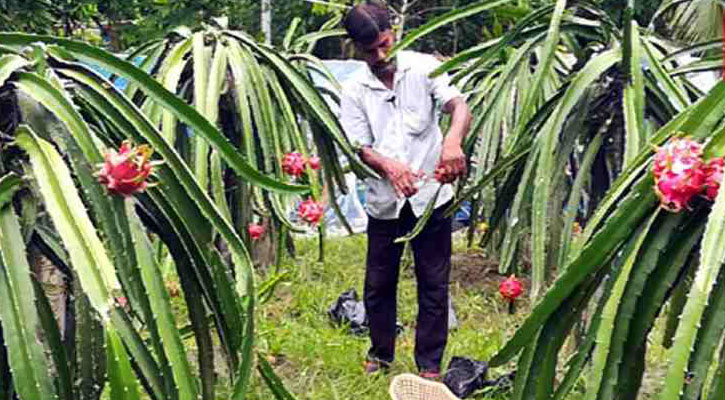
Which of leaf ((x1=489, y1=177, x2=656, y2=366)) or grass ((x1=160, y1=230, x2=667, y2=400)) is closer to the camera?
leaf ((x1=489, y1=177, x2=656, y2=366))

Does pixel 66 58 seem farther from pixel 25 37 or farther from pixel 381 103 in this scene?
pixel 381 103

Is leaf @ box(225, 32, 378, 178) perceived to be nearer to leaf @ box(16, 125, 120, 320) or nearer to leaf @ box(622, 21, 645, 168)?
leaf @ box(622, 21, 645, 168)

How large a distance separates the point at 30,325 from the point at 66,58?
569mm

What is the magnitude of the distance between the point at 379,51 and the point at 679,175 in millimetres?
1877

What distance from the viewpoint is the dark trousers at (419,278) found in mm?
3248

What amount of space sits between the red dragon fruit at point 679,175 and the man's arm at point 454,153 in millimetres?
1587

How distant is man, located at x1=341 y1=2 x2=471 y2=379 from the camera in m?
3.18

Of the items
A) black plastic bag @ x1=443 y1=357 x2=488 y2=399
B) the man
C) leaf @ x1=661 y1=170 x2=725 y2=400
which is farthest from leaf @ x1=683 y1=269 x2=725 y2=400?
black plastic bag @ x1=443 y1=357 x2=488 y2=399

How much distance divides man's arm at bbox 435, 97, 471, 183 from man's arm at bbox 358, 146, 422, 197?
81 millimetres

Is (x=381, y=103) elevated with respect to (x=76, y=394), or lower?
elevated

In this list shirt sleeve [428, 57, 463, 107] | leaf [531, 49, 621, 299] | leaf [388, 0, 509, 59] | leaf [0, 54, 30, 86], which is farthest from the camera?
shirt sleeve [428, 57, 463, 107]

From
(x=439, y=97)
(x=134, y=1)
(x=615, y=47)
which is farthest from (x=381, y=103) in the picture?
(x=134, y=1)

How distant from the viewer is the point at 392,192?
3174 mm

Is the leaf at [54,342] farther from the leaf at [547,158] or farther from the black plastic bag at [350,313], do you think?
the black plastic bag at [350,313]
